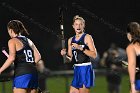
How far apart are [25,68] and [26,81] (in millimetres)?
222

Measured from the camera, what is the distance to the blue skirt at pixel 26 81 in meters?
9.46

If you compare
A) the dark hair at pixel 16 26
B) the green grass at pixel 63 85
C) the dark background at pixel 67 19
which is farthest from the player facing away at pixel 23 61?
the dark background at pixel 67 19

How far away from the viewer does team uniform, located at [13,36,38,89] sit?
9484 mm

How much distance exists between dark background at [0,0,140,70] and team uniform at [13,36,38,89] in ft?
36.2

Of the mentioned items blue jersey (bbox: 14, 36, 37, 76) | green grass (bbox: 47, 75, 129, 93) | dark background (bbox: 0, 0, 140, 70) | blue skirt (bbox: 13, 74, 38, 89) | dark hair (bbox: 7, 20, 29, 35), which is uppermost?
dark background (bbox: 0, 0, 140, 70)

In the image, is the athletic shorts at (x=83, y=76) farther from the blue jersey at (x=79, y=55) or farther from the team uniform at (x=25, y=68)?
the team uniform at (x=25, y=68)

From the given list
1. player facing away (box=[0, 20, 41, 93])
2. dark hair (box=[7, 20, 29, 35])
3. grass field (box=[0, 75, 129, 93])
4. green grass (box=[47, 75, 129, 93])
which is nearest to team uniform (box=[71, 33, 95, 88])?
player facing away (box=[0, 20, 41, 93])

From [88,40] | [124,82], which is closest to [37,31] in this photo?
[124,82]

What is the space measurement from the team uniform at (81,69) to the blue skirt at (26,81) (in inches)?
45.3

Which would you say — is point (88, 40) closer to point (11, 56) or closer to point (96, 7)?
point (11, 56)

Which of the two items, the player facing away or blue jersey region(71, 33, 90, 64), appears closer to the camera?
the player facing away

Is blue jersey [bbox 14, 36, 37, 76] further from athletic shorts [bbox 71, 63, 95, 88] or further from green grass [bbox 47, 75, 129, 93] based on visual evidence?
green grass [bbox 47, 75, 129, 93]

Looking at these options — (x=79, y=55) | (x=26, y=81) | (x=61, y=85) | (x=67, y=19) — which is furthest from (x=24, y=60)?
(x=67, y=19)

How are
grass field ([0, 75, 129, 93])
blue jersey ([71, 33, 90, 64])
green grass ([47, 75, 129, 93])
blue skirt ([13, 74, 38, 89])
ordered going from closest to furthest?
blue skirt ([13, 74, 38, 89]) < blue jersey ([71, 33, 90, 64]) < grass field ([0, 75, 129, 93]) < green grass ([47, 75, 129, 93])
